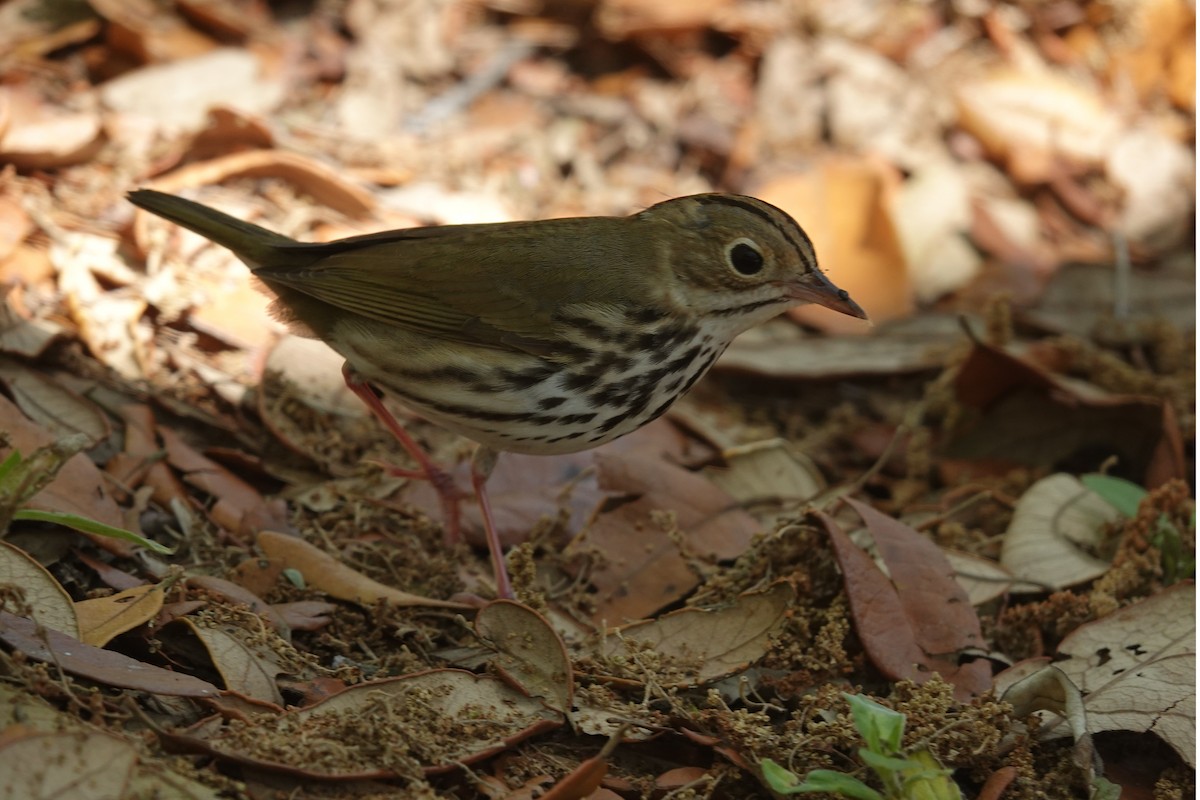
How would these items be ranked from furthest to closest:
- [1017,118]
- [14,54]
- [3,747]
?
[1017,118] → [14,54] → [3,747]

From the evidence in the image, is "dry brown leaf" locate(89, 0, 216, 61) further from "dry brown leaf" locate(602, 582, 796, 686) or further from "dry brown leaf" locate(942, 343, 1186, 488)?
"dry brown leaf" locate(602, 582, 796, 686)

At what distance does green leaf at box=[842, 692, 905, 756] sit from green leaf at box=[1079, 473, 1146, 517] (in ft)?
5.63

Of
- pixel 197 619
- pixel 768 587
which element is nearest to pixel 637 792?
pixel 768 587

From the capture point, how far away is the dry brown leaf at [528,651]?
3.11 meters

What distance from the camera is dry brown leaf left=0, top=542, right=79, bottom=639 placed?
293 cm

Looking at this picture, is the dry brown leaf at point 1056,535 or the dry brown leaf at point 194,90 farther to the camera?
the dry brown leaf at point 194,90

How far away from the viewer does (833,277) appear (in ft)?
18.7

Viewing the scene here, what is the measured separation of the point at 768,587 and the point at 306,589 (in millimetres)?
1192

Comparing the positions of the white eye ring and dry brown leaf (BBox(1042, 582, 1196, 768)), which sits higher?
the white eye ring

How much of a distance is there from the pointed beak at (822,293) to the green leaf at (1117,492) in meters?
1.07

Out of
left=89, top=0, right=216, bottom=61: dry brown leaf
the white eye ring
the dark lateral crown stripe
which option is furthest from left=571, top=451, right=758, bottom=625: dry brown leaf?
left=89, top=0, right=216, bottom=61: dry brown leaf

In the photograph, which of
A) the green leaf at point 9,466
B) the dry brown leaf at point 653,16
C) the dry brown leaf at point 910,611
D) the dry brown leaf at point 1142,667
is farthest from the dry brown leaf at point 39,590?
the dry brown leaf at point 653,16

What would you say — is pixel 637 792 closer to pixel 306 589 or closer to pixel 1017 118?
pixel 306 589

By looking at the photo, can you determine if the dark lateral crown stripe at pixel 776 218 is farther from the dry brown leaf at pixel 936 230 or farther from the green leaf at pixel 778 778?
the dry brown leaf at pixel 936 230
